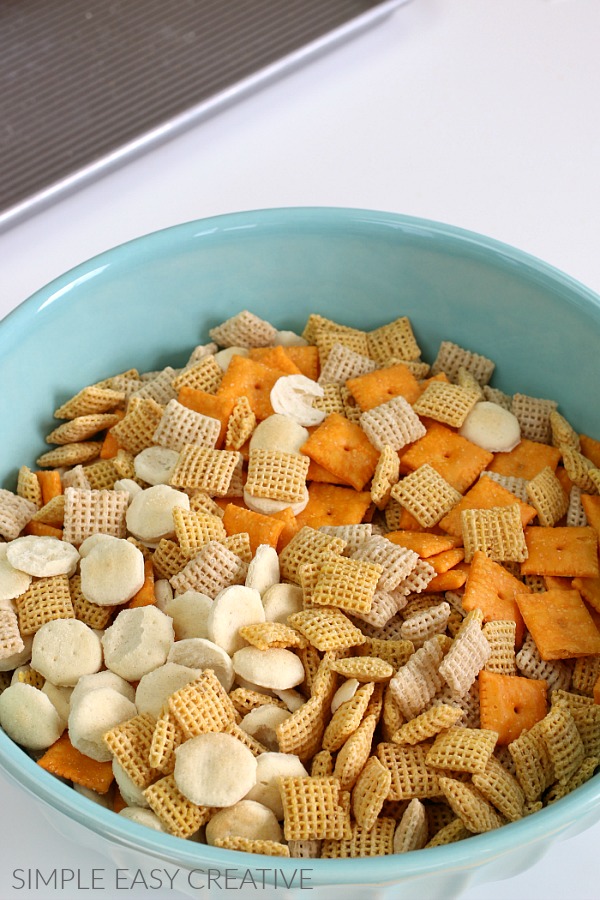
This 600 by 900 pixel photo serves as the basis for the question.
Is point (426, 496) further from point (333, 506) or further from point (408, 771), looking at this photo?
point (408, 771)

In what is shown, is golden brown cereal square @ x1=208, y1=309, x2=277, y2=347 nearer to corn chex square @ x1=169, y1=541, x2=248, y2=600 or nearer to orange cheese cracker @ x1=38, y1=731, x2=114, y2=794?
corn chex square @ x1=169, y1=541, x2=248, y2=600

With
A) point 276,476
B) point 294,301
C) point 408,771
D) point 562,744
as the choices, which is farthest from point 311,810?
point 294,301

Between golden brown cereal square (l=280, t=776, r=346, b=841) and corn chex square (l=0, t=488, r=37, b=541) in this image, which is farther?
corn chex square (l=0, t=488, r=37, b=541)

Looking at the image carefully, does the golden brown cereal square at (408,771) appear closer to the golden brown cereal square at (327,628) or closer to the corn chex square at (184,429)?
the golden brown cereal square at (327,628)

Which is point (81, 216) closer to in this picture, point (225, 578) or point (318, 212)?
point (318, 212)

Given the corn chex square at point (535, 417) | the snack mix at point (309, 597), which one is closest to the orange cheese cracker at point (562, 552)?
the snack mix at point (309, 597)

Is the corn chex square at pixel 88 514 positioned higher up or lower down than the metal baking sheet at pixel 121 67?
lower down

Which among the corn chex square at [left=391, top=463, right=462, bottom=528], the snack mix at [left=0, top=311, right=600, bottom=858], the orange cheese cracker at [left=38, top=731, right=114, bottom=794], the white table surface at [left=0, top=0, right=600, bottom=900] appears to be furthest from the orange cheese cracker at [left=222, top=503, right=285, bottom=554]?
the white table surface at [left=0, top=0, right=600, bottom=900]
